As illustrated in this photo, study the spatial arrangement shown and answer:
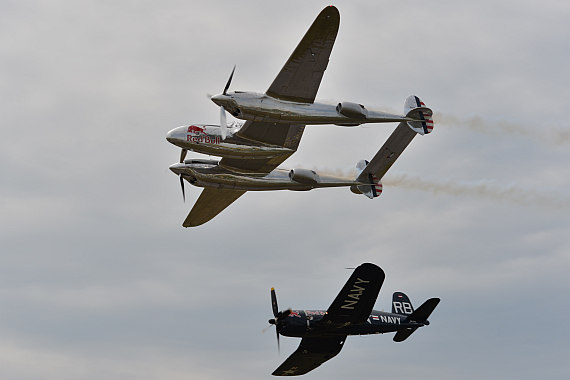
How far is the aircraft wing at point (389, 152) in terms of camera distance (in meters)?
64.3

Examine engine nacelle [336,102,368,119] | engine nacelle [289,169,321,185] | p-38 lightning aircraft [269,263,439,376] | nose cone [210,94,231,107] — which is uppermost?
nose cone [210,94,231,107]

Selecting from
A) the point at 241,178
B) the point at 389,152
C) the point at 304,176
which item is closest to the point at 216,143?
the point at 241,178

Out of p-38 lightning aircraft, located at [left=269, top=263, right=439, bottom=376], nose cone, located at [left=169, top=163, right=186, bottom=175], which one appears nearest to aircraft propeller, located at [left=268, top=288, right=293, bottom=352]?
p-38 lightning aircraft, located at [left=269, top=263, right=439, bottom=376]

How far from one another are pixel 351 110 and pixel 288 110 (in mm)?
4131

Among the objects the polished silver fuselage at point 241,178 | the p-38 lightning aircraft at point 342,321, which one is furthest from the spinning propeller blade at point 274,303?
the polished silver fuselage at point 241,178

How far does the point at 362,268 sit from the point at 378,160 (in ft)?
39.5

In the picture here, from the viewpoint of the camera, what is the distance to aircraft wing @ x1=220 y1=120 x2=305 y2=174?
5966cm

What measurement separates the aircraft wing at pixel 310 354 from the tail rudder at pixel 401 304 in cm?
694

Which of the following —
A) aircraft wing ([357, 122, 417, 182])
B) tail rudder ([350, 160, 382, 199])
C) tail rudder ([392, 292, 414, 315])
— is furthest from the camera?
tail rudder ([392, 292, 414, 315])

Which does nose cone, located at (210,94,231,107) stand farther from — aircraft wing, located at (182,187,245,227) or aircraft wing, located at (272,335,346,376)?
aircraft wing, located at (272,335,346,376)

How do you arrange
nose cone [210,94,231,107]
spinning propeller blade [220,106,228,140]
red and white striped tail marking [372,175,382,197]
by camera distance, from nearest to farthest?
1. nose cone [210,94,231,107]
2. spinning propeller blade [220,106,228,140]
3. red and white striped tail marking [372,175,382,197]

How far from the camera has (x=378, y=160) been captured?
221 ft

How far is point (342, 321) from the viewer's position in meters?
61.8

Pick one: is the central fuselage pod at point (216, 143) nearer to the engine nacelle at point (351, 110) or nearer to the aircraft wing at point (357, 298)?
the engine nacelle at point (351, 110)
